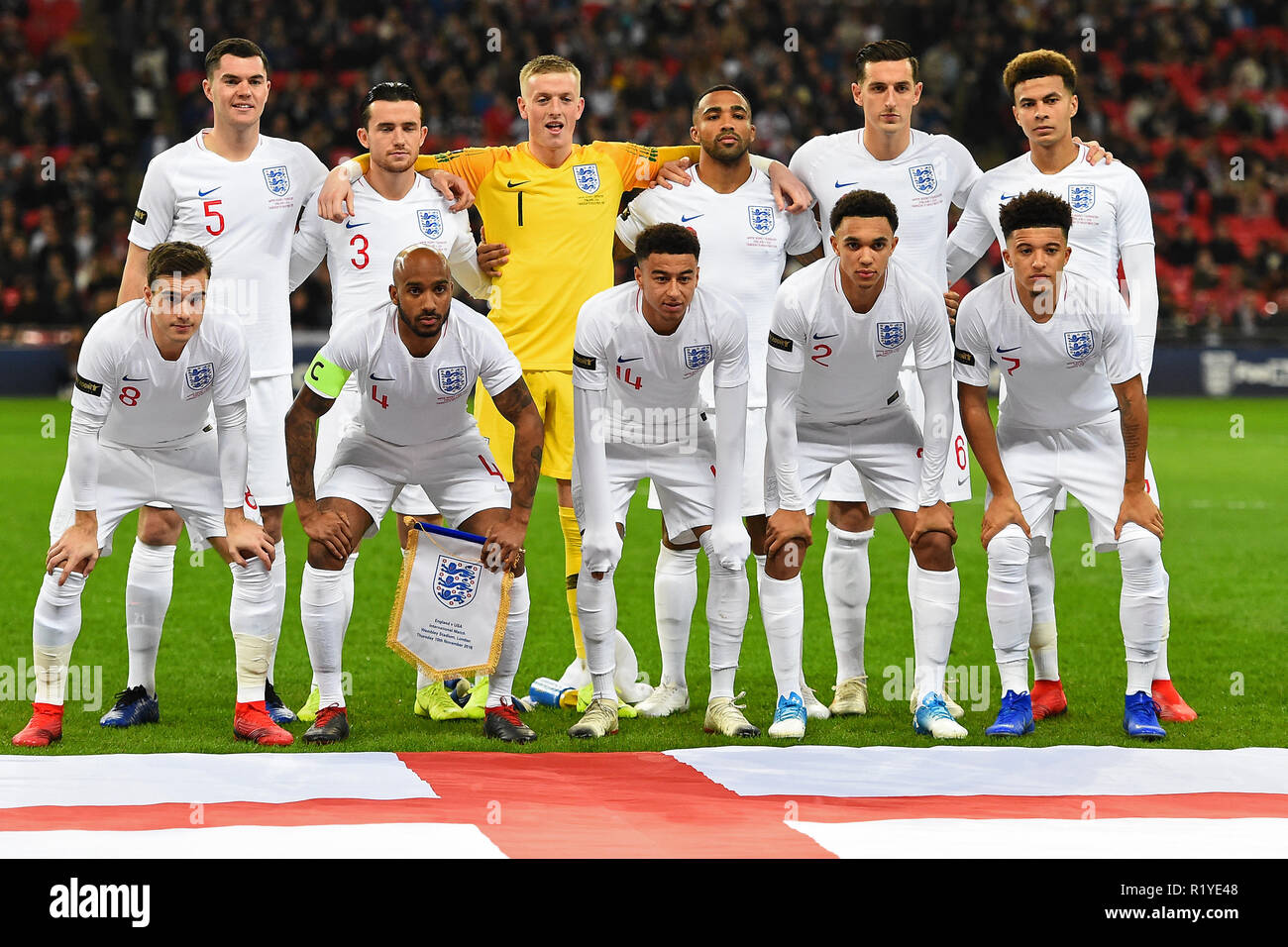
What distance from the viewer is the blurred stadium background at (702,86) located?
76.6 ft

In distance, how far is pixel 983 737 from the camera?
6.46 meters

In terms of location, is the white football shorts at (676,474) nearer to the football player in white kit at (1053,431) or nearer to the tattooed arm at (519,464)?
the tattooed arm at (519,464)

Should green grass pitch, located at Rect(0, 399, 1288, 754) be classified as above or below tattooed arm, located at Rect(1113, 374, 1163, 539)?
below

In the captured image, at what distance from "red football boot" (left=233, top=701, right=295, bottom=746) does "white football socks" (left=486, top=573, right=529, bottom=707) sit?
831 mm

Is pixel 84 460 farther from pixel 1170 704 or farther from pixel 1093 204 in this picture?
pixel 1170 704

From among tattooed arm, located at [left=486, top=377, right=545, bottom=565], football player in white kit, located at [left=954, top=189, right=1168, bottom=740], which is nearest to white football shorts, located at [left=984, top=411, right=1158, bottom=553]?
football player in white kit, located at [left=954, top=189, right=1168, bottom=740]

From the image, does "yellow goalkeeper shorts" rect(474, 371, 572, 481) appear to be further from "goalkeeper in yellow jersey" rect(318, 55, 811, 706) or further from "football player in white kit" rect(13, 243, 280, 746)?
"football player in white kit" rect(13, 243, 280, 746)

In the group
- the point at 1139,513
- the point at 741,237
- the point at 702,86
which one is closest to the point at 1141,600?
the point at 1139,513

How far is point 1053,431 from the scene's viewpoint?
676cm

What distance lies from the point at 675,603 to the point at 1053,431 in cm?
176

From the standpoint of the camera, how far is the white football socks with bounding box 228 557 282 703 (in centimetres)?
657

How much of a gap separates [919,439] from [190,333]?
2.98 meters
